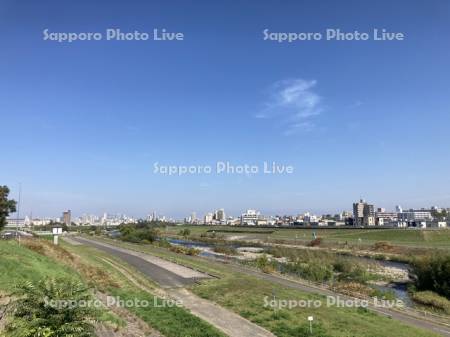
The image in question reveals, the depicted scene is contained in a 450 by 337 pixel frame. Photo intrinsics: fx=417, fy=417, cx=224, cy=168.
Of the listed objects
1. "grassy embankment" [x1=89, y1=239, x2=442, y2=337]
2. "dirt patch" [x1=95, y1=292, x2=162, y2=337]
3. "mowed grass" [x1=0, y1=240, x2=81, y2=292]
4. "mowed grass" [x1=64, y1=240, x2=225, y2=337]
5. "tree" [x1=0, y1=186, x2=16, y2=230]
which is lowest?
"grassy embankment" [x1=89, y1=239, x2=442, y2=337]

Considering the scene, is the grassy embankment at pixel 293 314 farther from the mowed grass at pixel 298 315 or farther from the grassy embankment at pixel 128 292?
the grassy embankment at pixel 128 292

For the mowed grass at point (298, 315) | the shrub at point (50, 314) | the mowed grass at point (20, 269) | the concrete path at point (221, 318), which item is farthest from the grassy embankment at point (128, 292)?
the shrub at point (50, 314)

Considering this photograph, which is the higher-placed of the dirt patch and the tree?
the tree

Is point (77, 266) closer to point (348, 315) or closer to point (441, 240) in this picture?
point (348, 315)

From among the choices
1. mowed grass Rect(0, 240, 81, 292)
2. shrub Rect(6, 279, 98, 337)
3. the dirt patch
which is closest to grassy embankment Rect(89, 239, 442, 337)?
the dirt patch

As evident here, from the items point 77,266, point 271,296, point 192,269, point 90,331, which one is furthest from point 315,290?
point 90,331

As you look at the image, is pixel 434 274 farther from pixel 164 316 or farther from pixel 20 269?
pixel 20 269

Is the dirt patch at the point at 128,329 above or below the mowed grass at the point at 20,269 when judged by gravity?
below

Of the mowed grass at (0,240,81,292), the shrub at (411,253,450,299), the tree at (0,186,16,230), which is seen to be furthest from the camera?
the tree at (0,186,16,230)

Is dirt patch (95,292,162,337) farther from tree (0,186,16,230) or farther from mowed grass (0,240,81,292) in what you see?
tree (0,186,16,230)

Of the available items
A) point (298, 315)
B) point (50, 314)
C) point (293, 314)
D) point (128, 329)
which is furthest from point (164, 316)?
point (50, 314)
